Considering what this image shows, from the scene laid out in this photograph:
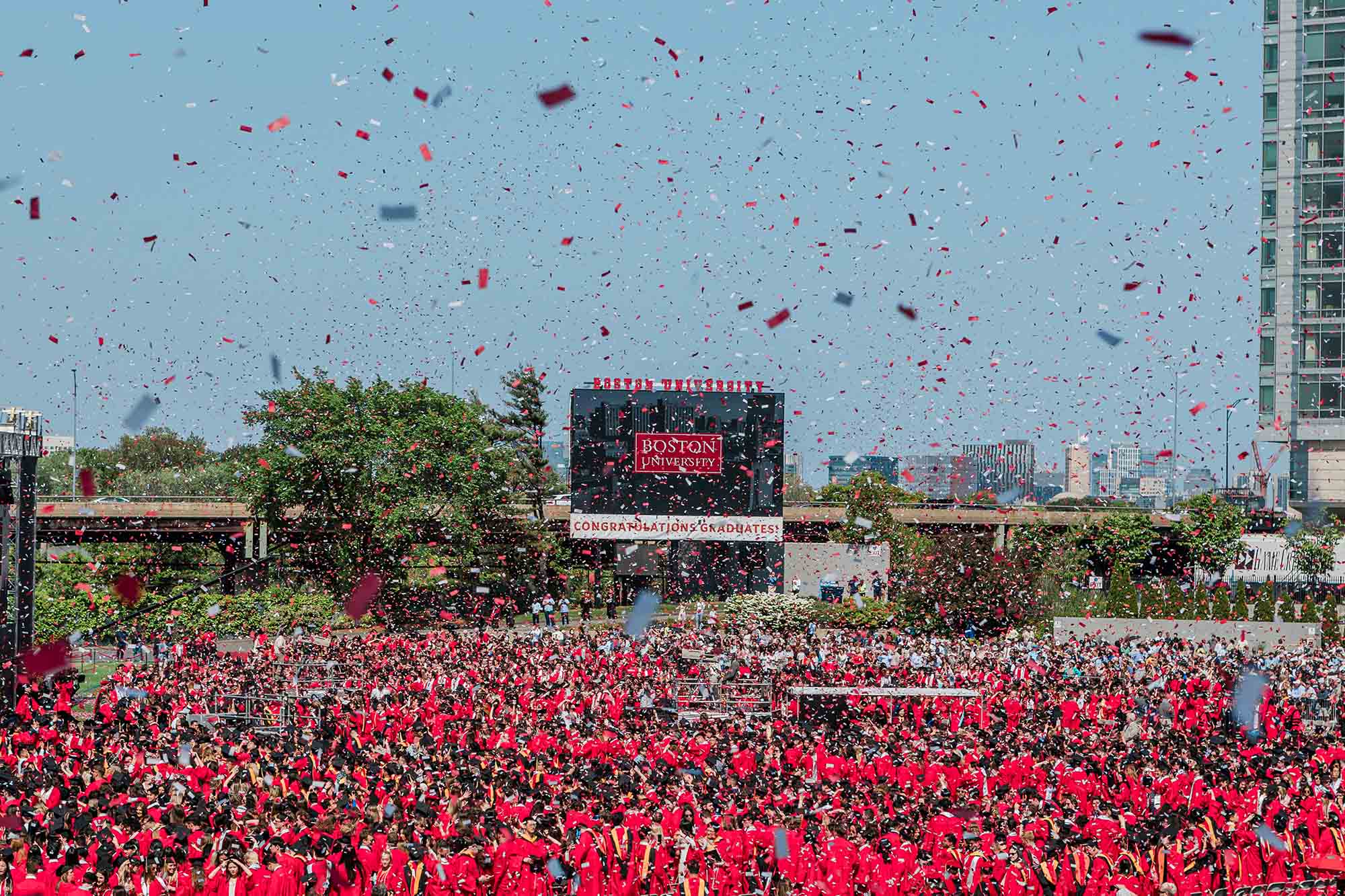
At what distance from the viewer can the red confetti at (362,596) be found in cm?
4516

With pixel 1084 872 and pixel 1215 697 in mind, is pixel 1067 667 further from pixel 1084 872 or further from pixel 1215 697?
pixel 1084 872

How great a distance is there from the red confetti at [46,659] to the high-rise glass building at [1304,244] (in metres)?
49.1

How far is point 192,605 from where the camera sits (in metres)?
42.5

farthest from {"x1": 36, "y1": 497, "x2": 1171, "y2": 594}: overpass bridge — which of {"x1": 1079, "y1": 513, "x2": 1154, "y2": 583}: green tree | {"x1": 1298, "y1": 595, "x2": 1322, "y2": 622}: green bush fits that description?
{"x1": 1298, "y1": 595, "x2": 1322, "y2": 622}: green bush

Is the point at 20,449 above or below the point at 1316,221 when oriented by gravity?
below

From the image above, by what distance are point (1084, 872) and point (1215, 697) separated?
1288 centimetres

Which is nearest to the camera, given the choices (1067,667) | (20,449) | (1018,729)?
(1018,729)

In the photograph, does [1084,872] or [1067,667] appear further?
[1067,667]

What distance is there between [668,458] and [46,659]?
19746 millimetres

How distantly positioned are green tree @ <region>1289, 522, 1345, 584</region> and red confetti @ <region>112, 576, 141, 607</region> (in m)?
41.4

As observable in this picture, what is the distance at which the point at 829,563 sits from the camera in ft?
175

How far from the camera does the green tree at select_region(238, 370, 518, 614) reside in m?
45.1

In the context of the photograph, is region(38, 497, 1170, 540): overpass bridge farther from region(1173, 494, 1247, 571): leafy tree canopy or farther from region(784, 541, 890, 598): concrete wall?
region(784, 541, 890, 598): concrete wall

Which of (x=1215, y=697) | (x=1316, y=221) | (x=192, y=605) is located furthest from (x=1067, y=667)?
(x=1316, y=221)
